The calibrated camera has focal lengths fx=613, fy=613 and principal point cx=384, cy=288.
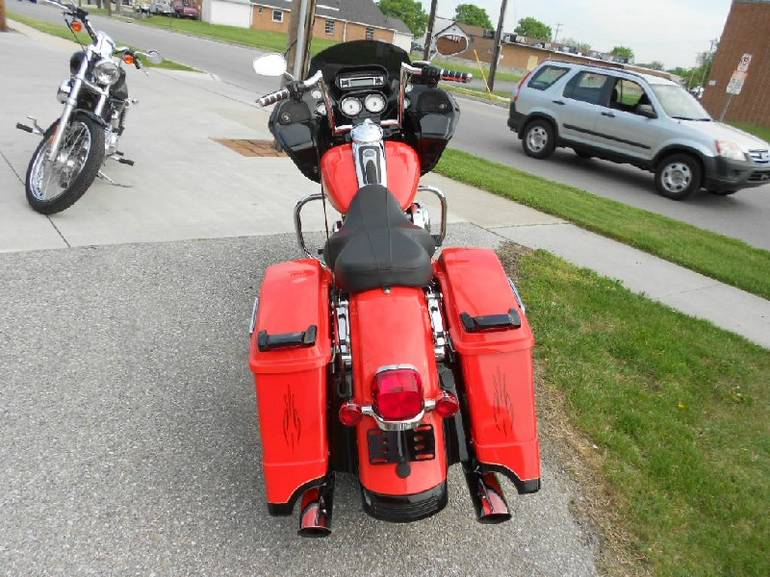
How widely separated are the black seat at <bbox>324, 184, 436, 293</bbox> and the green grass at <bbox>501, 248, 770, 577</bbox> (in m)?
1.48

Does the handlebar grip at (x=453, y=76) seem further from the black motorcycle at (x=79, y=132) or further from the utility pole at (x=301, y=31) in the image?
the utility pole at (x=301, y=31)

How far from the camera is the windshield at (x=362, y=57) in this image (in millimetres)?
3545

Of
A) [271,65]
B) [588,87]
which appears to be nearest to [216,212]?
[271,65]

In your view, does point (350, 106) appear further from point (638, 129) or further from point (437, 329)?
point (638, 129)

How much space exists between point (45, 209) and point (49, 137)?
0.62 metres

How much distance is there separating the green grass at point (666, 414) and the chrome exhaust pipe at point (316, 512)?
1.31 metres

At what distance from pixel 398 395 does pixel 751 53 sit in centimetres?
3680

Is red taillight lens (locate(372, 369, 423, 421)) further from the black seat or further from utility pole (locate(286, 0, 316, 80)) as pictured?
utility pole (locate(286, 0, 316, 80))

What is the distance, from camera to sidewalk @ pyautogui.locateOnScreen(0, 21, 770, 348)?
481 centimetres

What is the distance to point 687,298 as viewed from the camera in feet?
17.6

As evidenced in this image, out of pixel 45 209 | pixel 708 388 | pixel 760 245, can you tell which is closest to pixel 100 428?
pixel 45 209

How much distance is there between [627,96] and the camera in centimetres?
1087

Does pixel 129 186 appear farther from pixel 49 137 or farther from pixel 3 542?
pixel 3 542

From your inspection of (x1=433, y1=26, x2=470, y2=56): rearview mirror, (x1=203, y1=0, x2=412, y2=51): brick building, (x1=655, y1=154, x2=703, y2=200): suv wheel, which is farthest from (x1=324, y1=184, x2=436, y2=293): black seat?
(x1=203, y1=0, x2=412, y2=51): brick building
